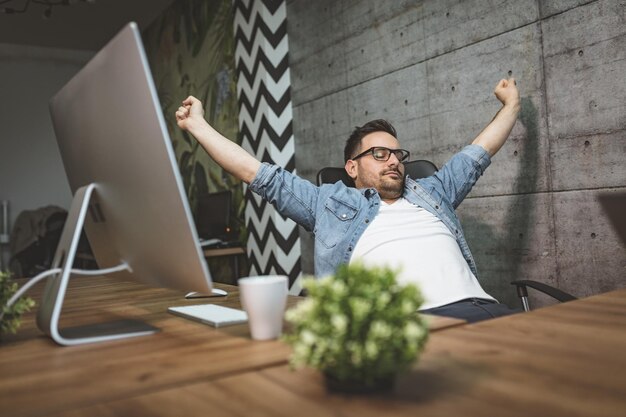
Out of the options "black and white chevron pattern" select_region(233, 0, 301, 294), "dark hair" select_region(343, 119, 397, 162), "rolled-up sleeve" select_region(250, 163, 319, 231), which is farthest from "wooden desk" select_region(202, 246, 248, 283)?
"rolled-up sleeve" select_region(250, 163, 319, 231)

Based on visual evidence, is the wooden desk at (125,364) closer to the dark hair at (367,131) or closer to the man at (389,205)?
the man at (389,205)

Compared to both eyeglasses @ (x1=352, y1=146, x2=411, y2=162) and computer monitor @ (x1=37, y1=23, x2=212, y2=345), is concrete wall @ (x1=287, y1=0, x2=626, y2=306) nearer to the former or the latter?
eyeglasses @ (x1=352, y1=146, x2=411, y2=162)

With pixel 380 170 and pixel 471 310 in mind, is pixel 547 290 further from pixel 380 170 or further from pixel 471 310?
pixel 380 170

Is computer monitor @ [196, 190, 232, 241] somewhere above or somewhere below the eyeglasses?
below

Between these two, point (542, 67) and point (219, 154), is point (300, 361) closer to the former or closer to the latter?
point (219, 154)

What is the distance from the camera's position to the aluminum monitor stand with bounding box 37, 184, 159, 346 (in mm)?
966

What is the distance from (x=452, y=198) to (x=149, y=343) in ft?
5.31

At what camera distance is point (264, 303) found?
34.3 inches

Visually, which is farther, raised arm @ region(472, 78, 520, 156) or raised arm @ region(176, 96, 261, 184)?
raised arm @ region(472, 78, 520, 156)

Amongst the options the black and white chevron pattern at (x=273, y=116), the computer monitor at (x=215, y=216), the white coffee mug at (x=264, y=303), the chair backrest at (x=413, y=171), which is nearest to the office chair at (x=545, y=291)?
the chair backrest at (x=413, y=171)

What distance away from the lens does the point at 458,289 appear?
1849 mm

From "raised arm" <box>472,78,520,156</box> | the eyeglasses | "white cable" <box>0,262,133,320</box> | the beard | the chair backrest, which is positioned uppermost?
"raised arm" <box>472,78,520,156</box>

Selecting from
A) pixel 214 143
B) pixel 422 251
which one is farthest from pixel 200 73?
pixel 422 251

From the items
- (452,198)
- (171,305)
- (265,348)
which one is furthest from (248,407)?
(452,198)
